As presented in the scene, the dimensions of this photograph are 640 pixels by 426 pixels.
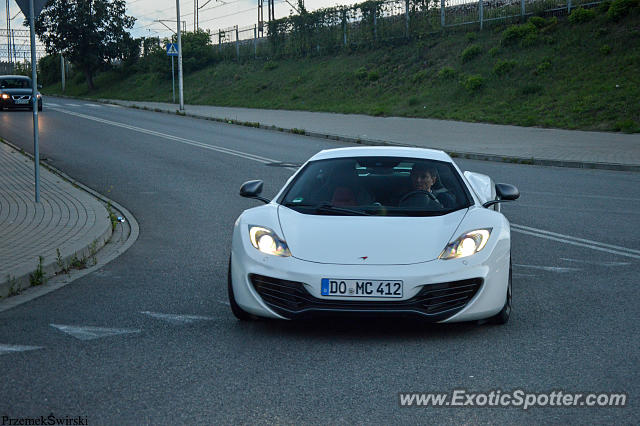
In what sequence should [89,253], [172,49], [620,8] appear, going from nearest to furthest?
[89,253] < [620,8] < [172,49]

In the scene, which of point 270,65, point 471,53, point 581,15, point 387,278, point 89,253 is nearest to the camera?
point 387,278

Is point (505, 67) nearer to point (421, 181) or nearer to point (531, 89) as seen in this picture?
point (531, 89)

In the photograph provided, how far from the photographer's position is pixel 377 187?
6.77 meters

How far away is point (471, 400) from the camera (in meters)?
4.27

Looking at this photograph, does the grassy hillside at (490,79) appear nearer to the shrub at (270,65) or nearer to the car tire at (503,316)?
the shrub at (270,65)

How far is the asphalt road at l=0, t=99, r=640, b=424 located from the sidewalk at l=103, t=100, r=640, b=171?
8747 millimetres

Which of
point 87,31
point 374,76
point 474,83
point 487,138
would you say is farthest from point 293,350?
point 87,31

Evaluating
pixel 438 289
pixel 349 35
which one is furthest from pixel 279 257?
pixel 349 35

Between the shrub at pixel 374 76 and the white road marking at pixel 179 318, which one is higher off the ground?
the shrub at pixel 374 76

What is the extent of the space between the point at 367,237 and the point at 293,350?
93 centimetres

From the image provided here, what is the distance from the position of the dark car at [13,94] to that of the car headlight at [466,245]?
3631cm

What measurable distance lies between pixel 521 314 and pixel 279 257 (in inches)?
78.2

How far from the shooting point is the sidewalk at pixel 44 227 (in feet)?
25.0

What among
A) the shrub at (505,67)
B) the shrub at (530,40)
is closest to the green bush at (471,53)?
the shrub at (530,40)
